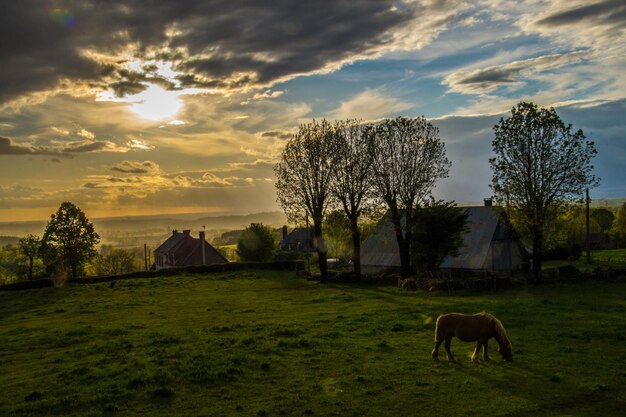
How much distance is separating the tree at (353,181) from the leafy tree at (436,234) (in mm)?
7371

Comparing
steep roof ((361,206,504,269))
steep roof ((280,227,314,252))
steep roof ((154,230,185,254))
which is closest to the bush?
steep roof ((361,206,504,269))

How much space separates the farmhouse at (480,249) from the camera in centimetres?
5153

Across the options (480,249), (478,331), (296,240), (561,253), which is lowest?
(478,331)

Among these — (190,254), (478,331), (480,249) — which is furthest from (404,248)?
(190,254)

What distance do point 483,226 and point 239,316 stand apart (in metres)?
33.1

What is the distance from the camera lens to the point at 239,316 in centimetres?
3225

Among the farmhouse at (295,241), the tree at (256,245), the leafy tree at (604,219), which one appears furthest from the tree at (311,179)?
the leafy tree at (604,219)

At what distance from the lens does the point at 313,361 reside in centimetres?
1964

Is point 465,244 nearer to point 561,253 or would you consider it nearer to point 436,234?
point 436,234

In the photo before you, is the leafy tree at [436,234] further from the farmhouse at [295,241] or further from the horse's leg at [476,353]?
the farmhouse at [295,241]

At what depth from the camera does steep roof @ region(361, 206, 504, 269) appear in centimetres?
5166

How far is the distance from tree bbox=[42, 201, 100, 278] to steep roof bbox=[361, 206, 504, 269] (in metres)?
40.4

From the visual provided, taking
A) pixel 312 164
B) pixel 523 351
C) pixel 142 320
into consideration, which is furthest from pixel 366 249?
pixel 523 351

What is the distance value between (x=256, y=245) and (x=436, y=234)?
43937mm
